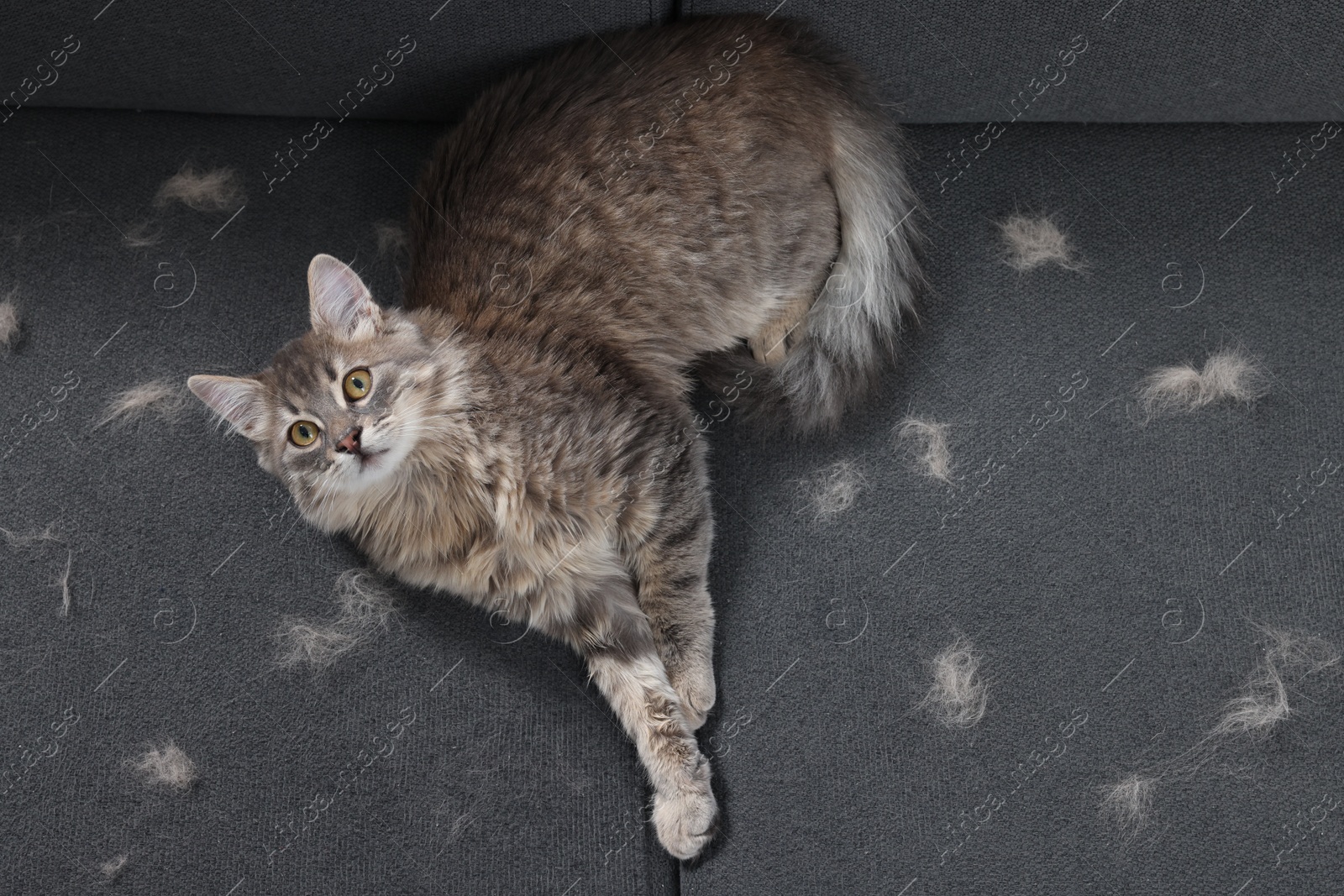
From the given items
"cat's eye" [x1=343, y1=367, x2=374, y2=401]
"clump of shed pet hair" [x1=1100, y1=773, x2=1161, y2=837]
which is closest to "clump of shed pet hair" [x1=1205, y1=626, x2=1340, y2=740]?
"clump of shed pet hair" [x1=1100, y1=773, x2=1161, y2=837]

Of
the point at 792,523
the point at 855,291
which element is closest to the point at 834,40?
the point at 855,291

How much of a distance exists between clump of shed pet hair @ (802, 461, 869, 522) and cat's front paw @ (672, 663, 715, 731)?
413mm

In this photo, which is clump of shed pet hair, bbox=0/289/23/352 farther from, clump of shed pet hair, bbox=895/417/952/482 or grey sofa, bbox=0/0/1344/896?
clump of shed pet hair, bbox=895/417/952/482

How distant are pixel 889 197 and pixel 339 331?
3.74 feet

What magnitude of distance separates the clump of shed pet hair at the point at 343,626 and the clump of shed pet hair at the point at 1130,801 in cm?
141

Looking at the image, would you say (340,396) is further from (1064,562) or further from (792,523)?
(1064,562)

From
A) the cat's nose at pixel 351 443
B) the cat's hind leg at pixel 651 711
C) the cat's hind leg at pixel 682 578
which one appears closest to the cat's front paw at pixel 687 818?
the cat's hind leg at pixel 651 711

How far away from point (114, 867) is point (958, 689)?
1.61 metres

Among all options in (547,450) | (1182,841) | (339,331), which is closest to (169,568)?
(339,331)

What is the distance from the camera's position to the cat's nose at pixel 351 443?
4.89ft

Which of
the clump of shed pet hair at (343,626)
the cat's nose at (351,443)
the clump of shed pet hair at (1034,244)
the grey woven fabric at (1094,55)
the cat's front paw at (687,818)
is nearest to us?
the cat's nose at (351,443)

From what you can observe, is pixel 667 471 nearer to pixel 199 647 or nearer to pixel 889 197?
pixel 889 197

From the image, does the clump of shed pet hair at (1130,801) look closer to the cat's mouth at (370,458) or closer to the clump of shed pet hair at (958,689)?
the clump of shed pet hair at (958,689)

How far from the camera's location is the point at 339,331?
1.58 meters
